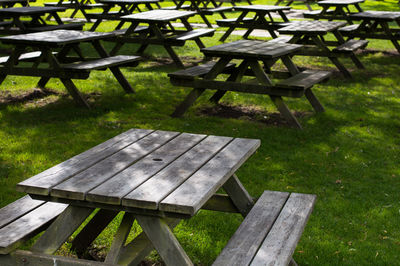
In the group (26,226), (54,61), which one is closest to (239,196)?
(26,226)

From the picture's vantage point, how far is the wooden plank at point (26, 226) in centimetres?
293

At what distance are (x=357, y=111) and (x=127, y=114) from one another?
10.5 feet

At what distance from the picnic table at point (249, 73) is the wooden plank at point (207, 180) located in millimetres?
3595

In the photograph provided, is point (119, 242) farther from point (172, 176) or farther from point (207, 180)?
point (207, 180)

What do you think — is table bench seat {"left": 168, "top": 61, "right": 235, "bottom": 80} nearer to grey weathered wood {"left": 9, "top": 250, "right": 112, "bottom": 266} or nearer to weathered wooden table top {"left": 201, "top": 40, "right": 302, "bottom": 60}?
weathered wooden table top {"left": 201, "top": 40, "right": 302, "bottom": 60}

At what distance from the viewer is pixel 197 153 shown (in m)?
3.50

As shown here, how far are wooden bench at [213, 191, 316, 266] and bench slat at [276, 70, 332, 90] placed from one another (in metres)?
3.39

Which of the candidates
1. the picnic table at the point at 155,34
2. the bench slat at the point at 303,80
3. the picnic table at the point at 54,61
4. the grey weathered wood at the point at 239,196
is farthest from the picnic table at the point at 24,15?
the grey weathered wood at the point at 239,196

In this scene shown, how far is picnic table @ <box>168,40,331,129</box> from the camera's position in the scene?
725 centimetres

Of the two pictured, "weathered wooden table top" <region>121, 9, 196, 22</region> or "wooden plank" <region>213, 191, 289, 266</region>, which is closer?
"wooden plank" <region>213, 191, 289, 266</region>

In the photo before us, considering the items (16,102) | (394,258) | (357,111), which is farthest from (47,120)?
(394,258)

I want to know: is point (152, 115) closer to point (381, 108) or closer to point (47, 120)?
point (47, 120)

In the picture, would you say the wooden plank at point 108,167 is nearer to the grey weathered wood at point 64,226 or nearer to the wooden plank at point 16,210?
the grey weathered wood at point 64,226

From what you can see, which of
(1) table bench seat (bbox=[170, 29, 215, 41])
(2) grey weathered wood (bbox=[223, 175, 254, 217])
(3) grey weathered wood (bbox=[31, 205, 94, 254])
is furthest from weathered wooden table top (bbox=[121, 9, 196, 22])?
(3) grey weathered wood (bbox=[31, 205, 94, 254])
